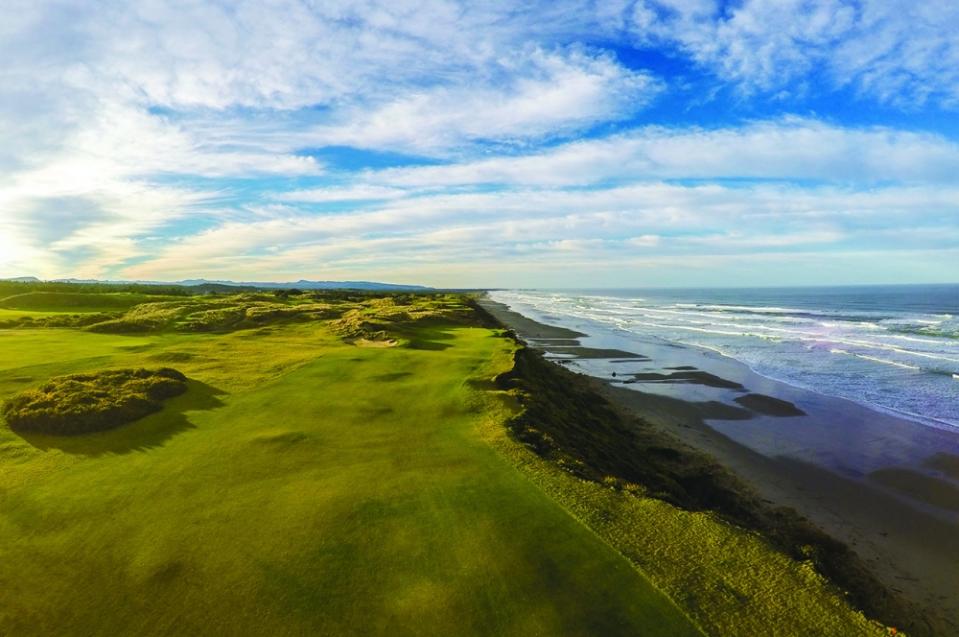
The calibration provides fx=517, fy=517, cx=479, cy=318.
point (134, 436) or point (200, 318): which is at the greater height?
point (200, 318)

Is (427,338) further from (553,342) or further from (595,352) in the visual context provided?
(553,342)

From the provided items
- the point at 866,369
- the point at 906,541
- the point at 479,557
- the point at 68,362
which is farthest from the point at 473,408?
the point at 866,369

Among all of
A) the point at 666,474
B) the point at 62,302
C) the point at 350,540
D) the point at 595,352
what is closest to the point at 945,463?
the point at 666,474

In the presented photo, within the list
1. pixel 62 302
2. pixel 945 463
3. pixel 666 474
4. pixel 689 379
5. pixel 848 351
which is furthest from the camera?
pixel 62 302

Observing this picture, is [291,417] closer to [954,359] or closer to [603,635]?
[603,635]

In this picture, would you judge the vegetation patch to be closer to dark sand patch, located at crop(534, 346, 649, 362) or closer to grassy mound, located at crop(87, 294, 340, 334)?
dark sand patch, located at crop(534, 346, 649, 362)
